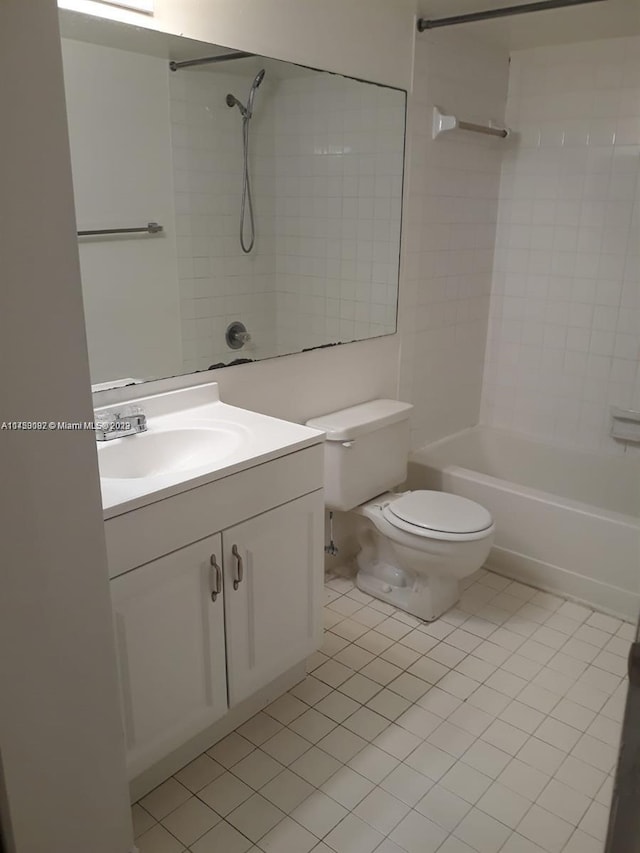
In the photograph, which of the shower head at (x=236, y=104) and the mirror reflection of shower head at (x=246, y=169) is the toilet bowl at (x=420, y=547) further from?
the shower head at (x=236, y=104)

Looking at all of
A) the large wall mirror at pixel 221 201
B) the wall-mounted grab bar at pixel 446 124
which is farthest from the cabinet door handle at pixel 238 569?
the wall-mounted grab bar at pixel 446 124

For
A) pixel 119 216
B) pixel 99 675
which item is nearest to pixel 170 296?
pixel 119 216

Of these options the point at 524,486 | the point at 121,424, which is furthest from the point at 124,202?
the point at 524,486

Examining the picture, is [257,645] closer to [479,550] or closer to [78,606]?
[78,606]

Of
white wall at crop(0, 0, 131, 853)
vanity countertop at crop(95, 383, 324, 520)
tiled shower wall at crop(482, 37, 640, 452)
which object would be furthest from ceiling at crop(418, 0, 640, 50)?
white wall at crop(0, 0, 131, 853)

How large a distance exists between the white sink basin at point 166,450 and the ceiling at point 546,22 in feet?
5.58

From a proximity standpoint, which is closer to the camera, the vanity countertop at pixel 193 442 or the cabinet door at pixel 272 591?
the vanity countertop at pixel 193 442

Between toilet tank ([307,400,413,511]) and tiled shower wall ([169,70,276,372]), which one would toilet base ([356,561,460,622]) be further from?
Answer: tiled shower wall ([169,70,276,372])

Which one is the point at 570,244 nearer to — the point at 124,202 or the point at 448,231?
the point at 448,231

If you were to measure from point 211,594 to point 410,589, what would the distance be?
3.67 feet

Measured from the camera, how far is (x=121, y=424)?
1.91 metres

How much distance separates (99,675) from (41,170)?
3.16ft

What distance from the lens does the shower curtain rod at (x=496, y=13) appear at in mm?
2309

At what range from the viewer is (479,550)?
243cm
